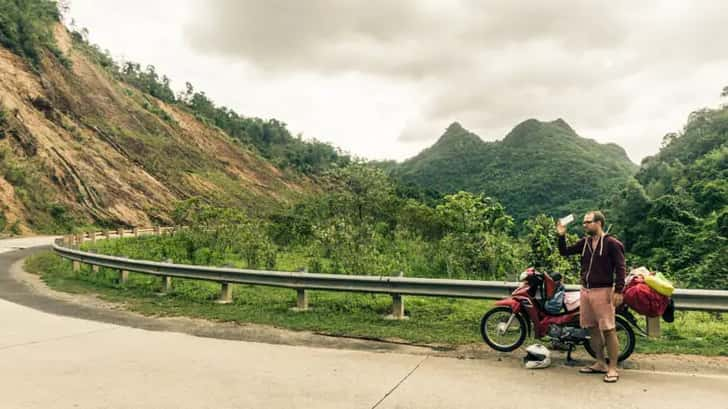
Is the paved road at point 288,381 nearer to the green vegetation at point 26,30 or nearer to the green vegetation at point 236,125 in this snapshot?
the green vegetation at point 26,30

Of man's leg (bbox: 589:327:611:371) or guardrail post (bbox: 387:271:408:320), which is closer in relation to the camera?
man's leg (bbox: 589:327:611:371)

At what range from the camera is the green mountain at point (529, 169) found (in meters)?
89.0

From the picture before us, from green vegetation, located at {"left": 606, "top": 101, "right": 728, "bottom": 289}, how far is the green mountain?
17.9m

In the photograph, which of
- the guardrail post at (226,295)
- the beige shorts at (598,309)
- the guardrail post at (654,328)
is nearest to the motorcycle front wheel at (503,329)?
the beige shorts at (598,309)

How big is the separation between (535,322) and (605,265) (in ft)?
3.99

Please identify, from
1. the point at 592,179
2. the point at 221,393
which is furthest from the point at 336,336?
the point at 592,179

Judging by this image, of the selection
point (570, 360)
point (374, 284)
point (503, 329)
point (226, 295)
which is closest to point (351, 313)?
point (374, 284)

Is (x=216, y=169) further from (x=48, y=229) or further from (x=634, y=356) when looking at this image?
(x=634, y=356)

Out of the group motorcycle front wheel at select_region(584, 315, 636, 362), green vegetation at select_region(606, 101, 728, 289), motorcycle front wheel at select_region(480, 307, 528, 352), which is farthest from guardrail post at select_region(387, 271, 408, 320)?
green vegetation at select_region(606, 101, 728, 289)

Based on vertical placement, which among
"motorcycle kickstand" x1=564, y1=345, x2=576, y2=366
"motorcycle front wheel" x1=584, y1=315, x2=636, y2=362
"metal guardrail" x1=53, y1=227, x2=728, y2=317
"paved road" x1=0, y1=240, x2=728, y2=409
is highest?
"metal guardrail" x1=53, y1=227, x2=728, y2=317

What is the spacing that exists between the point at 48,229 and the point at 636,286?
36663mm

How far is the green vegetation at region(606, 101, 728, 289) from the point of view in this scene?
26.9 m

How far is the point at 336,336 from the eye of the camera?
22.8 feet

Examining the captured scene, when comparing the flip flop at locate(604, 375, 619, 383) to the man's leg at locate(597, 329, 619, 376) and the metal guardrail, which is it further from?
the metal guardrail
